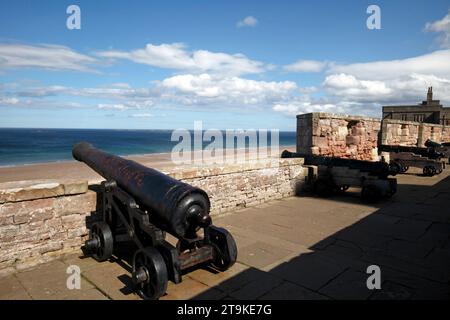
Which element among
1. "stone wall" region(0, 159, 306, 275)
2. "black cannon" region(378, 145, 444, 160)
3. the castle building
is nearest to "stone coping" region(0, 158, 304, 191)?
"stone wall" region(0, 159, 306, 275)

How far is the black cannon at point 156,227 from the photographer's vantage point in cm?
301

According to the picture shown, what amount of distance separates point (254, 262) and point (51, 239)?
2.59m

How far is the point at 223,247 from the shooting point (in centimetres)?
345

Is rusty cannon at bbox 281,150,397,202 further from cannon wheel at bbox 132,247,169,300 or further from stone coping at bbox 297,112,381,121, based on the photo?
cannon wheel at bbox 132,247,169,300

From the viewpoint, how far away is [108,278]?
3461 millimetres

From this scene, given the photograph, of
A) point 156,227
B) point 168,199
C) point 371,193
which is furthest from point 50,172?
point 168,199

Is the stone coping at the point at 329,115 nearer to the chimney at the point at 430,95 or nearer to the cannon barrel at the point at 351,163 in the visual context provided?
the cannon barrel at the point at 351,163

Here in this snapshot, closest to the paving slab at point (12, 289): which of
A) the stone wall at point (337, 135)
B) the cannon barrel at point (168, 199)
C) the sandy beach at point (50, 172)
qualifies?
the cannon barrel at point (168, 199)

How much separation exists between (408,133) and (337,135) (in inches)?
264

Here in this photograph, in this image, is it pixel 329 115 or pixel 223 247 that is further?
pixel 329 115

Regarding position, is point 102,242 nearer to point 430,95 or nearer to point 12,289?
point 12,289

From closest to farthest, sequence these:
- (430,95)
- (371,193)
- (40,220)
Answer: (40,220)
(371,193)
(430,95)

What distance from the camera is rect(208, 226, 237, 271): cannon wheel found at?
11.2ft
